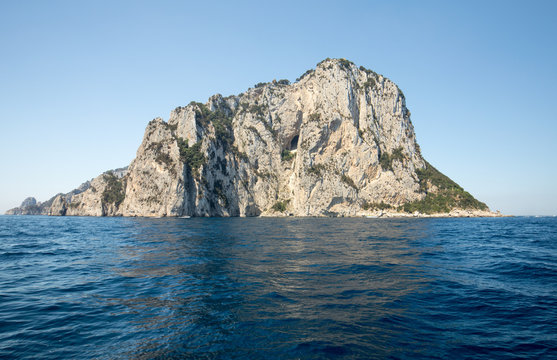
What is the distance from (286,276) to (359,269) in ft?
13.6

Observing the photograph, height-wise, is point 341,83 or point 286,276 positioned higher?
point 341,83

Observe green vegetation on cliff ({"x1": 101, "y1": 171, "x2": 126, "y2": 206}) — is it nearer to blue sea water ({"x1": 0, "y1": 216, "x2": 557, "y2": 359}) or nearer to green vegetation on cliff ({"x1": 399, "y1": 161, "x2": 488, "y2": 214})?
blue sea water ({"x1": 0, "y1": 216, "x2": 557, "y2": 359})

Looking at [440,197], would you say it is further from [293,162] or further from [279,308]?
[279,308]

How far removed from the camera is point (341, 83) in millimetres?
125250

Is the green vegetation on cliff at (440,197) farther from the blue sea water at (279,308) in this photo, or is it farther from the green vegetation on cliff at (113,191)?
the green vegetation on cliff at (113,191)

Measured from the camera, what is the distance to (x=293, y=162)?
13425cm

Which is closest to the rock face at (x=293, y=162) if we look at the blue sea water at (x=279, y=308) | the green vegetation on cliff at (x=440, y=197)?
the green vegetation on cliff at (x=440, y=197)

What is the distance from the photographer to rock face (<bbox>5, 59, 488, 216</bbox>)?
108 m

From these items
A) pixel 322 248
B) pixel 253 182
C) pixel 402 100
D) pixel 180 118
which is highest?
pixel 402 100

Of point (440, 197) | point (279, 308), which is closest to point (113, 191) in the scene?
point (279, 308)

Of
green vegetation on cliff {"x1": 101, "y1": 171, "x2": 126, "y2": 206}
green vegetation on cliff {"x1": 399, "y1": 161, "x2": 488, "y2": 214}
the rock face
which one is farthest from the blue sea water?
green vegetation on cliff {"x1": 101, "y1": 171, "x2": 126, "y2": 206}

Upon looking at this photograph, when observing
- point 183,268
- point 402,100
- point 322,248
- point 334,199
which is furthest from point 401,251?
point 402,100

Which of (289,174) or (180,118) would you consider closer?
(180,118)

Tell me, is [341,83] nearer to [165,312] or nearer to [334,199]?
[334,199]
